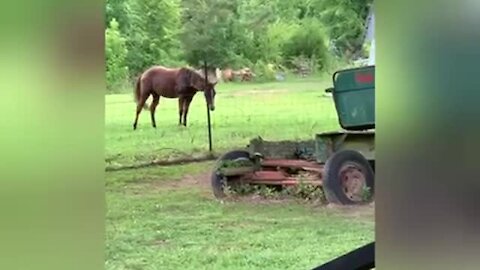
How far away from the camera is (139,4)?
1949mm

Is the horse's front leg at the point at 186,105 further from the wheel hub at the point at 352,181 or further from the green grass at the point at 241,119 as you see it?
the wheel hub at the point at 352,181

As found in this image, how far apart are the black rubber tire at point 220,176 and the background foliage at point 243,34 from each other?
0.33 meters

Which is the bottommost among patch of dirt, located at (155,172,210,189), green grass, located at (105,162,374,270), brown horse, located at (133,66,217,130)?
green grass, located at (105,162,374,270)

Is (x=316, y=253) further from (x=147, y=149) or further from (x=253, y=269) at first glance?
(x=147, y=149)

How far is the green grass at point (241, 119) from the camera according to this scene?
2.18m

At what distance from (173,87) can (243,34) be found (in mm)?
307

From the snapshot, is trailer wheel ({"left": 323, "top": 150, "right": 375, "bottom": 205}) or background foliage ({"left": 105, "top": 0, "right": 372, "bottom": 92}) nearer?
background foliage ({"left": 105, "top": 0, "right": 372, "bottom": 92})

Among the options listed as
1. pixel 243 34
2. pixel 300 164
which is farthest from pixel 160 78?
pixel 300 164

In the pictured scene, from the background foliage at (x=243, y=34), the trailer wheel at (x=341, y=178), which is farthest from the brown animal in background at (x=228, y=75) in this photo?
the trailer wheel at (x=341, y=178)
